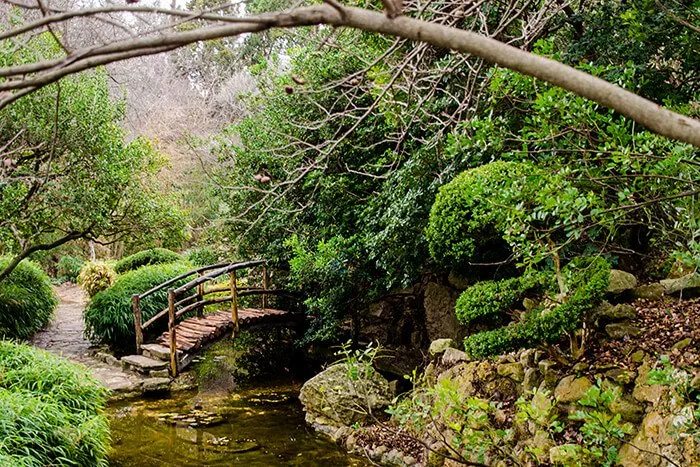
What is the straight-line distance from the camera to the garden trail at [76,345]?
25.1ft

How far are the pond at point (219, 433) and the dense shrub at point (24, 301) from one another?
3829mm

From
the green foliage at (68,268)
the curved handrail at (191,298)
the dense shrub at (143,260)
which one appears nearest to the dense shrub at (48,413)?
the curved handrail at (191,298)

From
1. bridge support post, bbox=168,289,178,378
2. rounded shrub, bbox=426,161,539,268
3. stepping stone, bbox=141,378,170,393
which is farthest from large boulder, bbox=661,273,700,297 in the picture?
stepping stone, bbox=141,378,170,393

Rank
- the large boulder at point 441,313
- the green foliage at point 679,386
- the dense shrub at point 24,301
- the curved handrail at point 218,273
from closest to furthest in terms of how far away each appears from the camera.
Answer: the green foliage at point 679,386 → the large boulder at point 441,313 → the curved handrail at point 218,273 → the dense shrub at point 24,301

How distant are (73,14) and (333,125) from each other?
673cm

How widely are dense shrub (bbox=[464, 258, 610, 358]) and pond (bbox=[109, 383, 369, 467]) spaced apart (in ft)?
6.69

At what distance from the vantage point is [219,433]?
6.30 m

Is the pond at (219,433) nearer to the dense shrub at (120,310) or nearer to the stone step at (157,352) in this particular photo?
the stone step at (157,352)

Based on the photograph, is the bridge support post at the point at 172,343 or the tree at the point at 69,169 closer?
the tree at the point at 69,169

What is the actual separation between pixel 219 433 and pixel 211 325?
7.15ft

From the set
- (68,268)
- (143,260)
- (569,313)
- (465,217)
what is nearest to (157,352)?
(465,217)

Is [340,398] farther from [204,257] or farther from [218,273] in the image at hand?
[204,257]

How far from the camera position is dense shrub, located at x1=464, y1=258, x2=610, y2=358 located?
404cm

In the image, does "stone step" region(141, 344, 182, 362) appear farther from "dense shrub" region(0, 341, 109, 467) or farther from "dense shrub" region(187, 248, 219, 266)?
"dense shrub" region(187, 248, 219, 266)
